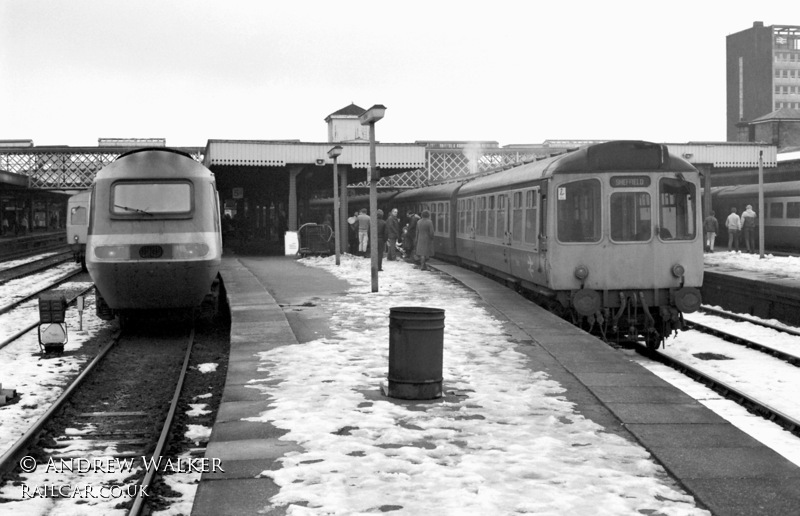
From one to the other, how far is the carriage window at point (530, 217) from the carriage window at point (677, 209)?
219 cm

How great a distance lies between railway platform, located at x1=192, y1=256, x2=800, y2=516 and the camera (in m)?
5.74

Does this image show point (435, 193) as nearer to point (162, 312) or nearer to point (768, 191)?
point (768, 191)

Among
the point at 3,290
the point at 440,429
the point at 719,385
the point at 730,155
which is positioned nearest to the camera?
the point at 440,429

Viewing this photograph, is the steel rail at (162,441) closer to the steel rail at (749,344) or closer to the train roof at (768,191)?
the steel rail at (749,344)

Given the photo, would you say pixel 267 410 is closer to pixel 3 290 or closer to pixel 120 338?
pixel 120 338

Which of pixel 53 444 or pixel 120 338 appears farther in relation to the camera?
pixel 120 338

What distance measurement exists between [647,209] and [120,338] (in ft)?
28.6

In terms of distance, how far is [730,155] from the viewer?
120ft

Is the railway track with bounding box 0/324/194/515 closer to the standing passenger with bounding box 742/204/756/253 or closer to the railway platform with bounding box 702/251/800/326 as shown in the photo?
the railway platform with bounding box 702/251/800/326

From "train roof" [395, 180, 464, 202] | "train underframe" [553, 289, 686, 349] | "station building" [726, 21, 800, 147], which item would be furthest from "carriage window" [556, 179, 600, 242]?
"station building" [726, 21, 800, 147]

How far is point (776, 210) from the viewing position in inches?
1264

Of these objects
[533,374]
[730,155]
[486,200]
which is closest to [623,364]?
[533,374]

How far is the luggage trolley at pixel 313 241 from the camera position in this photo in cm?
2953

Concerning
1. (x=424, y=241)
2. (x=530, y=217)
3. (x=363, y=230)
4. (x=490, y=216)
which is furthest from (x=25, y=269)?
(x=530, y=217)
